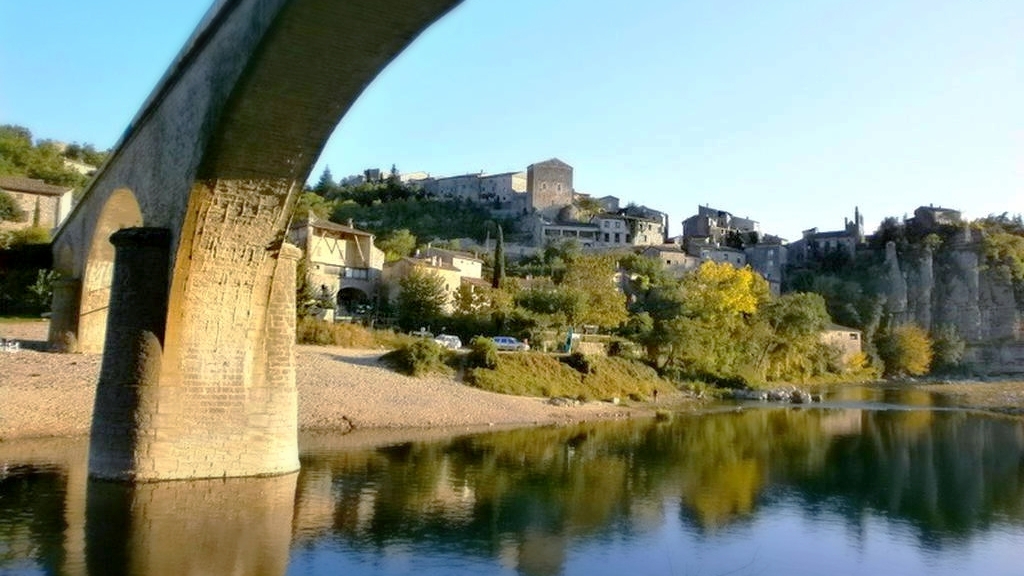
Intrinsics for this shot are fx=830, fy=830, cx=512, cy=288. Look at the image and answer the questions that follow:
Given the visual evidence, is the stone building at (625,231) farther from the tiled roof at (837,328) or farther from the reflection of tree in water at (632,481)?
the reflection of tree in water at (632,481)

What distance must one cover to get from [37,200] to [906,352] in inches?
2529

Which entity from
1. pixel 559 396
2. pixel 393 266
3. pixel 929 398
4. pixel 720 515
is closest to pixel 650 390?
pixel 559 396

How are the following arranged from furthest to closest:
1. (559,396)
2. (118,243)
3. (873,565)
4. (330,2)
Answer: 1. (559,396)
2. (118,243)
3. (873,565)
4. (330,2)

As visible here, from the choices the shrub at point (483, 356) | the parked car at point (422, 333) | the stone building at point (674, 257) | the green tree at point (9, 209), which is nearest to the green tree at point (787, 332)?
the stone building at point (674, 257)

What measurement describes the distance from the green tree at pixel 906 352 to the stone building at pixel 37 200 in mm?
62354

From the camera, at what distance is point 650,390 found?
1567 inches

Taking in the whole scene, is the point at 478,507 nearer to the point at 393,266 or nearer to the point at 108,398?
the point at 108,398

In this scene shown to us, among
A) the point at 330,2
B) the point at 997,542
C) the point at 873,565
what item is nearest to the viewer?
the point at 330,2

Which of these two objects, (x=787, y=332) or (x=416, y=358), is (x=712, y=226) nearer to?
(x=787, y=332)

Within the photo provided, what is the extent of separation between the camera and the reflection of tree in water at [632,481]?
44.9ft

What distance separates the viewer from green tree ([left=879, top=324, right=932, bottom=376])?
228 ft

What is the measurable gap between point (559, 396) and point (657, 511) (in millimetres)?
17981

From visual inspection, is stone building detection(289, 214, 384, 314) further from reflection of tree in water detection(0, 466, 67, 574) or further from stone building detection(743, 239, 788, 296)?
stone building detection(743, 239, 788, 296)

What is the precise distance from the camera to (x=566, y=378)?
35.6 metres
